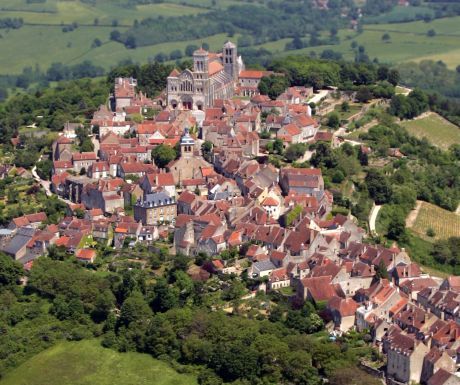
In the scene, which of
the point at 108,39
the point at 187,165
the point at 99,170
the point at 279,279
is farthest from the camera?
the point at 108,39

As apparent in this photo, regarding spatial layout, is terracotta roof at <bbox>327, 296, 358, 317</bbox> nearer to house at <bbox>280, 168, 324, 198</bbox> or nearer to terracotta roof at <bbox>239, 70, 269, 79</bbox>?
house at <bbox>280, 168, 324, 198</bbox>

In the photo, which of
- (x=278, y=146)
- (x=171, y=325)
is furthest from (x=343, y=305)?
(x=278, y=146)

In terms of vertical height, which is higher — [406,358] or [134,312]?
[406,358]

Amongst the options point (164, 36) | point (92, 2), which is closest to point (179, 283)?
point (164, 36)

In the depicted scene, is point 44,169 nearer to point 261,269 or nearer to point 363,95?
point 261,269

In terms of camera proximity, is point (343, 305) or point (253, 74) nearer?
point (343, 305)

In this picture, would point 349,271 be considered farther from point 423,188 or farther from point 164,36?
point 164,36
